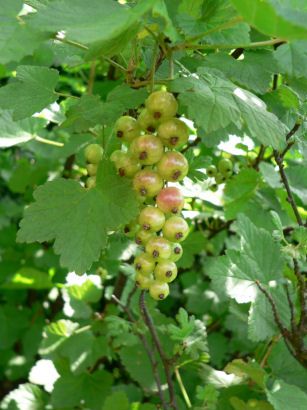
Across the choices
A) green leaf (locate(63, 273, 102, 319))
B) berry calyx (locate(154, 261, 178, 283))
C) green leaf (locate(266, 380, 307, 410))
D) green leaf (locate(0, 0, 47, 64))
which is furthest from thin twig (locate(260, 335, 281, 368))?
green leaf (locate(0, 0, 47, 64))

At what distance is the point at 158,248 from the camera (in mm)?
1025

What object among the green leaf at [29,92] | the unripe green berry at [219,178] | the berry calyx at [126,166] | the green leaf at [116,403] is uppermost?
the green leaf at [29,92]

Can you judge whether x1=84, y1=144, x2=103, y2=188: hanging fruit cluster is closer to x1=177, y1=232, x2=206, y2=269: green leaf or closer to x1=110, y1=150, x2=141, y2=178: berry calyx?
x1=110, y1=150, x2=141, y2=178: berry calyx

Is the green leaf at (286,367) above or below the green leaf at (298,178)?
below

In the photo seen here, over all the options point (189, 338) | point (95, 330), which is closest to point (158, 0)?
point (189, 338)

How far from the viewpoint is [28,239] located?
105cm

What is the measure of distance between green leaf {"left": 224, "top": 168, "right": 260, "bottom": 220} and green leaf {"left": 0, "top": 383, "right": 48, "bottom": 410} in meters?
0.95

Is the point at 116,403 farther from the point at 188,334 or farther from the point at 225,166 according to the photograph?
the point at 225,166

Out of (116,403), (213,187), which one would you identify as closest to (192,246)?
(213,187)

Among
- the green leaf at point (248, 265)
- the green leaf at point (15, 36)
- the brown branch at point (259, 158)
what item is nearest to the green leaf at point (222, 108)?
the green leaf at point (15, 36)

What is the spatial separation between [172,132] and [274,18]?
1.02 feet

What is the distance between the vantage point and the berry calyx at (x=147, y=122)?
968 mm

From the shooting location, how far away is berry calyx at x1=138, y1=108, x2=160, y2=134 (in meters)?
0.97

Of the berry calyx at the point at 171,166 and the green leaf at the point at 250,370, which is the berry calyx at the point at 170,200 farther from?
the green leaf at the point at 250,370
